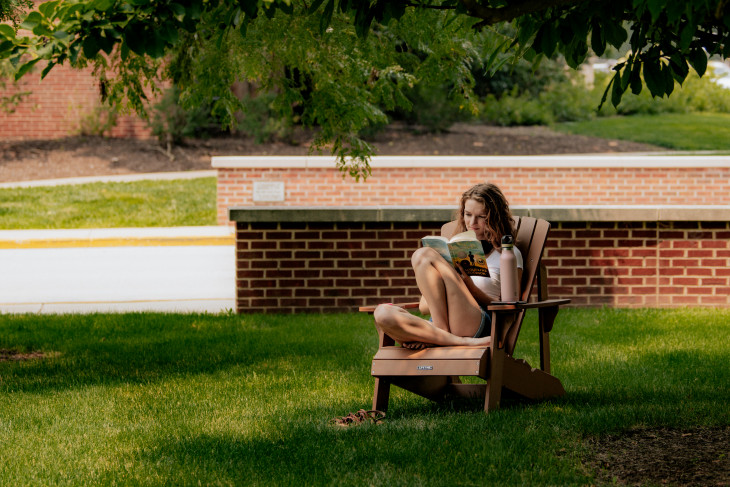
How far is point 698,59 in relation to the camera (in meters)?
4.09

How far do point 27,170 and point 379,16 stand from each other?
17.4 m

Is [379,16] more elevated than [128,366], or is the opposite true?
[379,16]

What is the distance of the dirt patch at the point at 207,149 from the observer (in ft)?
65.1

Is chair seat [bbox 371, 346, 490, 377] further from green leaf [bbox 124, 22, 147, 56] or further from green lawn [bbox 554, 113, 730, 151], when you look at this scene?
green lawn [bbox 554, 113, 730, 151]

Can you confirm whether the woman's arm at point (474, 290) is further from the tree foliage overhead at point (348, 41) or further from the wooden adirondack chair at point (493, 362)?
the tree foliage overhead at point (348, 41)

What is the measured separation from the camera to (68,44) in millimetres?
3322

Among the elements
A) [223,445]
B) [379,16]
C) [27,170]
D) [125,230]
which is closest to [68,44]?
[379,16]

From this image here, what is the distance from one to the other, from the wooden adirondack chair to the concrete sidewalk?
13.9 feet

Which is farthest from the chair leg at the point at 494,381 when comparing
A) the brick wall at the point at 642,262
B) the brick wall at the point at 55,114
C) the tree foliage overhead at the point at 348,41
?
the brick wall at the point at 55,114

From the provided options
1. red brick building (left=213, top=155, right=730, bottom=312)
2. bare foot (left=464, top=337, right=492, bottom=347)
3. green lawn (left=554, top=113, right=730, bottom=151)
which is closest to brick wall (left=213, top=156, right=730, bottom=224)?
red brick building (left=213, top=155, right=730, bottom=312)

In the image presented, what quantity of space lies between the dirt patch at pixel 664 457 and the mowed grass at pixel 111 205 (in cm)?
1144

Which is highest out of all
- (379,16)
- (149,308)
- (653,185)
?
(379,16)

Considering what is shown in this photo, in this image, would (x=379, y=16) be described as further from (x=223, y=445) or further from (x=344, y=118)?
(x=344, y=118)

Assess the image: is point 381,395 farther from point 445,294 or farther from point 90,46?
point 90,46
